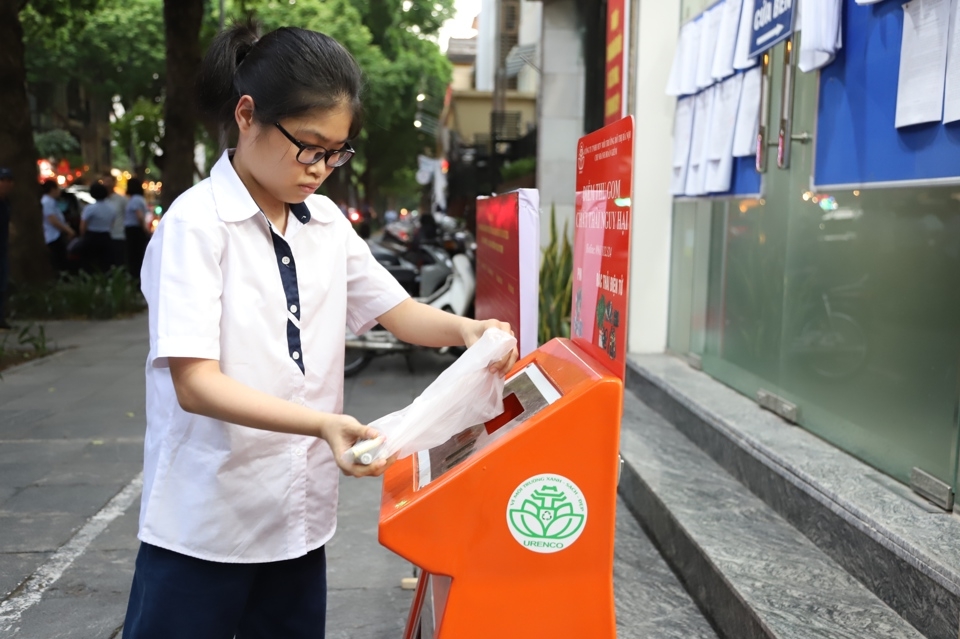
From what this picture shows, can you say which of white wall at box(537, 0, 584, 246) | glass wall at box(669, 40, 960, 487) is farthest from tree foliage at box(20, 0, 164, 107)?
glass wall at box(669, 40, 960, 487)

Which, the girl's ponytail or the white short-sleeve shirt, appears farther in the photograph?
the girl's ponytail

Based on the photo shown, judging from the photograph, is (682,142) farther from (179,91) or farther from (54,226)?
(54,226)

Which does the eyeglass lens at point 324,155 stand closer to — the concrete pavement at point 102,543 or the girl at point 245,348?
the girl at point 245,348

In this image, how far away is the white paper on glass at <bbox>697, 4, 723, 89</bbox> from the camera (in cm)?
524

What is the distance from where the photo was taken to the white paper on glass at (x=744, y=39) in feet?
15.5

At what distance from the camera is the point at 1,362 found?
7.84m

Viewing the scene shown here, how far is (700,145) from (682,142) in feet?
1.05

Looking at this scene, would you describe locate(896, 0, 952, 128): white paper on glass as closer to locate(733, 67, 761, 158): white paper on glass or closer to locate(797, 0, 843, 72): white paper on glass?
locate(797, 0, 843, 72): white paper on glass

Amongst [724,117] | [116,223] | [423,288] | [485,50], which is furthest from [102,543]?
[485,50]

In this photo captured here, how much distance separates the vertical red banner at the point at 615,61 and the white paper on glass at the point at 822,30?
4.88ft

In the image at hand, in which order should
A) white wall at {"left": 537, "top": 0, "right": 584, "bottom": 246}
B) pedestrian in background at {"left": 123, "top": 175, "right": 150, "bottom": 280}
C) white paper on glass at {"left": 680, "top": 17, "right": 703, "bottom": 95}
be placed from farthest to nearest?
1. pedestrian in background at {"left": 123, "top": 175, "right": 150, "bottom": 280}
2. white wall at {"left": 537, "top": 0, "right": 584, "bottom": 246}
3. white paper on glass at {"left": 680, "top": 17, "right": 703, "bottom": 95}

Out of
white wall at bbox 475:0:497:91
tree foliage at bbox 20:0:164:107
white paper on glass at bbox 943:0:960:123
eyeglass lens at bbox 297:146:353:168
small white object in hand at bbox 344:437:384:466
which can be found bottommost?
small white object in hand at bbox 344:437:384:466

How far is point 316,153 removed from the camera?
1.68 metres

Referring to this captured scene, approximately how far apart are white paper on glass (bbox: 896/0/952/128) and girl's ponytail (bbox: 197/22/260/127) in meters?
2.33
